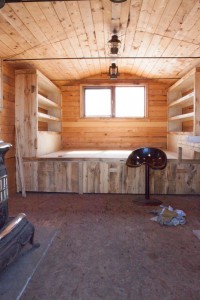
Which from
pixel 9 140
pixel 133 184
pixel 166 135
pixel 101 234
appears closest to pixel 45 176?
pixel 9 140

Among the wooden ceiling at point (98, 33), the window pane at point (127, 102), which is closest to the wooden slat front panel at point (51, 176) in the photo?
the wooden ceiling at point (98, 33)

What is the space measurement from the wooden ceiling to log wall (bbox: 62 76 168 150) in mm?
1200

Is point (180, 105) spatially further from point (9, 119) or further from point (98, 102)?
point (9, 119)

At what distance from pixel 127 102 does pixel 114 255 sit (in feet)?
17.1

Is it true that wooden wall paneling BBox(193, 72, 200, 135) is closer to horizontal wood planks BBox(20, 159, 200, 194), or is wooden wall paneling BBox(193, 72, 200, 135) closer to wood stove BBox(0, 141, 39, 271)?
horizontal wood planks BBox(20, 159, 200, 194)

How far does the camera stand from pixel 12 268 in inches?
92.8

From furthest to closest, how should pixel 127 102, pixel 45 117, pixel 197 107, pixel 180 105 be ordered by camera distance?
pixel 127 102 < pixel 180 105 < pixel 45 117 < pixel 197 107

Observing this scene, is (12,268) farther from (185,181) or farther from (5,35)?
(185,181)

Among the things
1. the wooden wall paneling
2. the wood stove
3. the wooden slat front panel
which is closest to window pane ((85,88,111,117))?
the wooden slat front panel

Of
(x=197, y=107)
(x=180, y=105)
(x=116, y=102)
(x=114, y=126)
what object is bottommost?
(x=114, y=126)

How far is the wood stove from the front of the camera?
7.25ft

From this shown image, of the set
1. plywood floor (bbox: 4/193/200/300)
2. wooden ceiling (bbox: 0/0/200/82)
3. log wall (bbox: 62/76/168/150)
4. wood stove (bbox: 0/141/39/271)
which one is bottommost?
plywood floor (bbox: 4/193/200/300)

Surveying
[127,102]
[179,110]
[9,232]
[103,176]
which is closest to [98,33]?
[103,176]

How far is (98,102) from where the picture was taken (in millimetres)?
7355
